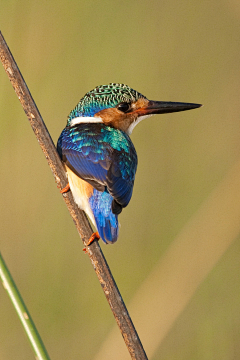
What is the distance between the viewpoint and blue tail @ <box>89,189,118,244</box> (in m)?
1.80

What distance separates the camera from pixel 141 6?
294 cm

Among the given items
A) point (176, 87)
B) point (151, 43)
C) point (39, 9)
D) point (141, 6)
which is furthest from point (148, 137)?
point (39, 9)

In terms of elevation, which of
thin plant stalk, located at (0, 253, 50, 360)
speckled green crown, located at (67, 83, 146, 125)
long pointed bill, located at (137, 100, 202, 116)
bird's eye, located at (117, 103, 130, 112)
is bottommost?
thin plant stalk, located at (0, 253, 50, 360)

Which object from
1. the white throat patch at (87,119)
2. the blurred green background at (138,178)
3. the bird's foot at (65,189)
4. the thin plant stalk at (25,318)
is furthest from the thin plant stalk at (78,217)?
the blurred green background at (138,178)

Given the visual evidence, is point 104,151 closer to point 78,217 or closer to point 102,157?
point 102,157

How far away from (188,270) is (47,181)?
1.04 metres

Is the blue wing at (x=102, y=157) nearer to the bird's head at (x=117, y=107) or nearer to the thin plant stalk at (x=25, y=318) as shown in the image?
the bird's head at (x=117, y=107)

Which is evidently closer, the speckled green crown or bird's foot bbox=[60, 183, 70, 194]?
bird's foot bbox=[60, 183, 70, 194]

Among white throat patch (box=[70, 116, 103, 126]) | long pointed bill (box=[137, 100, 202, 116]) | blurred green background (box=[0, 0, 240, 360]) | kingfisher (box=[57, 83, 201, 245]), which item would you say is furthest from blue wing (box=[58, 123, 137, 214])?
blurred green background (box=[0, 0, 240, 360])

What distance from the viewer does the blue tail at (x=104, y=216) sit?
180 centimetres

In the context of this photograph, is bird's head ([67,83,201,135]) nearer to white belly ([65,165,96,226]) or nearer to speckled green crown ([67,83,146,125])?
speckled green crown ([67,83,146,125])

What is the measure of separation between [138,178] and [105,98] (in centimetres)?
71

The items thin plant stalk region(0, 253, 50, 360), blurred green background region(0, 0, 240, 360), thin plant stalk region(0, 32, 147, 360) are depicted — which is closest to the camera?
thin plant stalk region(0, 253, 50, 360)

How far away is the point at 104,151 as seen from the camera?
2.02 meters
